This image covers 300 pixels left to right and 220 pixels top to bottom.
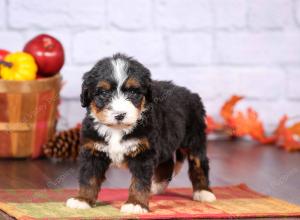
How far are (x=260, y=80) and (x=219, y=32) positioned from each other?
1.50 feet

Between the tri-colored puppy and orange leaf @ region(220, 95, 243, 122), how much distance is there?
6.50ft

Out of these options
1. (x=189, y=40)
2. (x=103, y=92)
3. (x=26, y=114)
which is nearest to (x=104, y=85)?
(x=103, y=92)

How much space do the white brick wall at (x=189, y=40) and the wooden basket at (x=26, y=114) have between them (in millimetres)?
668

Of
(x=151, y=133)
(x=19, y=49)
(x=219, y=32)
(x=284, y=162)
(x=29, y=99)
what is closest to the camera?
(x=151, y=133)

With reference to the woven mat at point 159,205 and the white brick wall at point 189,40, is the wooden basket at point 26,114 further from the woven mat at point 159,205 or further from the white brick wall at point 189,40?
the woven mat at point 159,205

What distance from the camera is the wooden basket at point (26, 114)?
3.71 metres

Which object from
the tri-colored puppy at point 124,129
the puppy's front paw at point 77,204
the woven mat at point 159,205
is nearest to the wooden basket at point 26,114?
the woven mat at point 159,205

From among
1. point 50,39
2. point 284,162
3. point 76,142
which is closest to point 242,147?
point 284,162

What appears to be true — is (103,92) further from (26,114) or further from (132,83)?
(26,114)

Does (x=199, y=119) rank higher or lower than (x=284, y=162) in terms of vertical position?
higher

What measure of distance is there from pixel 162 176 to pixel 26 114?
1.07 metres

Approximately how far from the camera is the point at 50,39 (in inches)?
155

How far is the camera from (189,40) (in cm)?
471

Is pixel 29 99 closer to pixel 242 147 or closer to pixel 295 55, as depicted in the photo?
pixel 242 147
